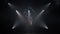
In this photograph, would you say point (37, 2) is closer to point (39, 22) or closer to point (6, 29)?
point (39, 22)

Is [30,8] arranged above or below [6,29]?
above

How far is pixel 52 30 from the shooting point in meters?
4.38

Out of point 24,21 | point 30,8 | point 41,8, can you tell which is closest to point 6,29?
point 24,21

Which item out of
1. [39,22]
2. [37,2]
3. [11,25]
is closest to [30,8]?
[37,2]

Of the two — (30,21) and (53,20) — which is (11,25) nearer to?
(30,21)

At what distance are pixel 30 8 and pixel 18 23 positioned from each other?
860 mm

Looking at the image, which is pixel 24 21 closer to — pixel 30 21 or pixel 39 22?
pixel 30 21

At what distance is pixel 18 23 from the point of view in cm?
443

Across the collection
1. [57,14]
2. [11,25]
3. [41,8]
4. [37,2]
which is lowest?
[11,25]

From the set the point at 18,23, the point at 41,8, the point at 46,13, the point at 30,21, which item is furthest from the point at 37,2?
the point at 18,23

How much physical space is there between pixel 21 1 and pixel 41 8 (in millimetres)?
964

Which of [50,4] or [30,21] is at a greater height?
[50,4]

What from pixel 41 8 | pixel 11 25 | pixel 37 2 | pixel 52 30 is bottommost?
pixel 52 30

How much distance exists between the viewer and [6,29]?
4.32 m
